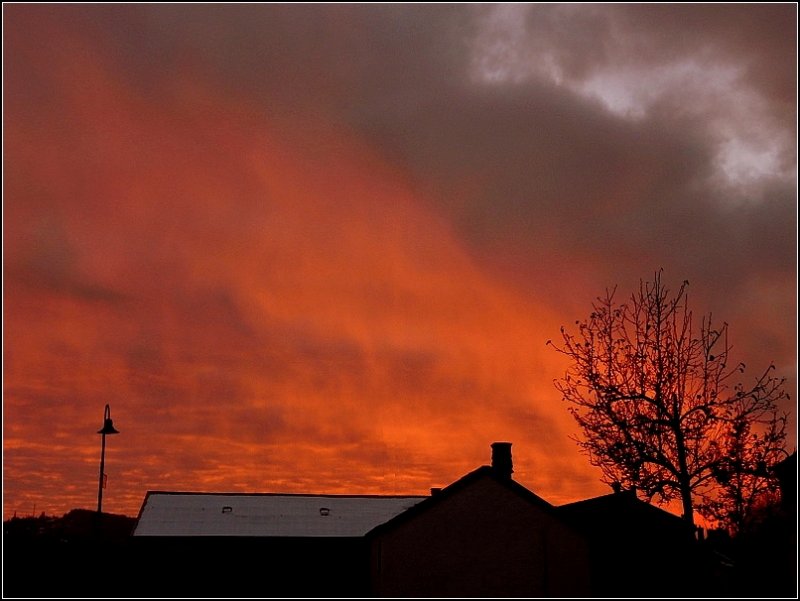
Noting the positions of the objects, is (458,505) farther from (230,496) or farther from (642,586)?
(230,496)

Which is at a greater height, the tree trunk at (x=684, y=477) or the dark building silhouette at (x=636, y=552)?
the tree trunk at (x=684, y=477)

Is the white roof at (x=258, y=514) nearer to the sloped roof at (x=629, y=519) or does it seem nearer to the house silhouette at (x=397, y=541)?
the house silhouette at (x=397, y=541)

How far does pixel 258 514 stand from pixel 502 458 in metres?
17.6

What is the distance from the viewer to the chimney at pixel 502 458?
36656mm

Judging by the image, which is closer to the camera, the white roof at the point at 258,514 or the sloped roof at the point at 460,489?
the sloped roof at the point at 460,489

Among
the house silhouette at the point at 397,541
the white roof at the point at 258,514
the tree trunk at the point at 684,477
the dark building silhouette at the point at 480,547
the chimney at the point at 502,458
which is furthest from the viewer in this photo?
the white roof at the point at 258,514

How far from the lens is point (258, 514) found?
47.1 metres

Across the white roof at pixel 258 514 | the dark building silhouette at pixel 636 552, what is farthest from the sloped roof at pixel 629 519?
the white roof at pixel 258 514

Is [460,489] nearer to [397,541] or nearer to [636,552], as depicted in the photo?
[397,541]

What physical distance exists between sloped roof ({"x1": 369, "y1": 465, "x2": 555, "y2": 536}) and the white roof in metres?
13.6

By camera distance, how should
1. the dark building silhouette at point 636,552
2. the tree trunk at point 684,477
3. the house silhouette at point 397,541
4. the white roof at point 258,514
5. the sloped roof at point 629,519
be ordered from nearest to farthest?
1. the tree trunk at point 684,477
2. the house silhouette at point 397,541
3. the dark building silhouette at point 636,552
4. the sloped roof at point 629,519
5. the white roof at point 258,514

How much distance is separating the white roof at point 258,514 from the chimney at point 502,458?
13.5m

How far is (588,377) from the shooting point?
27.2 metres

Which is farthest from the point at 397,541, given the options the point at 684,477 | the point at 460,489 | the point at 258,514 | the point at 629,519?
the point at 258,514
